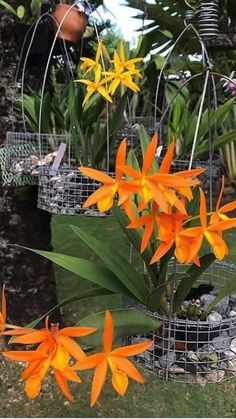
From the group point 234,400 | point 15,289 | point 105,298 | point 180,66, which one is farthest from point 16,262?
point 180,66

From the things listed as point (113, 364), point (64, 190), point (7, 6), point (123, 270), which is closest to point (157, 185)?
point (113, 364)

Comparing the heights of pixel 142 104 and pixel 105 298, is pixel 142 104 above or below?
above

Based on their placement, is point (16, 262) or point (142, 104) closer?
point (16, 262)

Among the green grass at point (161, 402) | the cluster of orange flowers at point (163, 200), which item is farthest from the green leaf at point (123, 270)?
the green grass at point (161, 402)

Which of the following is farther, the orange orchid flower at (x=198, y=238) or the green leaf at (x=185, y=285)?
the green leaf at (x=185, y=285)

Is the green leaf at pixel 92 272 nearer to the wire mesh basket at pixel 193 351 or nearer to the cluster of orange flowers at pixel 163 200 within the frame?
the wire mesh basket at pixel 193 351

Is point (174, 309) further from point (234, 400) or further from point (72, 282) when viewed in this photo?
point (72, 282)
